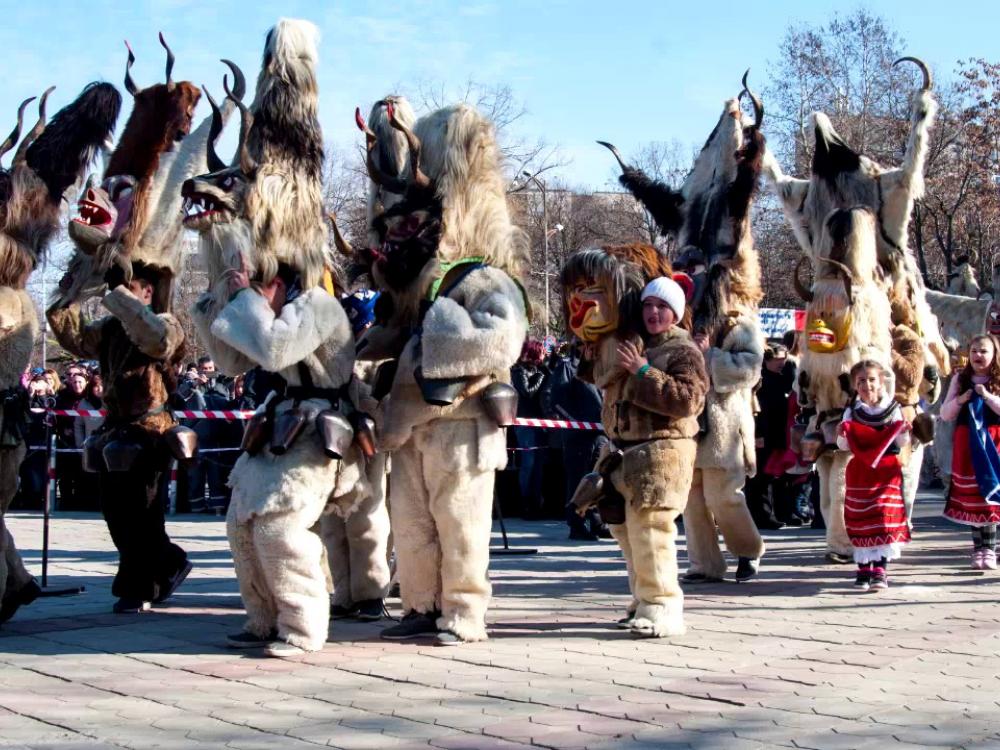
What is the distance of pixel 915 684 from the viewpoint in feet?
17.7

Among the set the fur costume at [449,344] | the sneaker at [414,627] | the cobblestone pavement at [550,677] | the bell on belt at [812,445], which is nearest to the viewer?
the cobblestone pavement at [550,677]

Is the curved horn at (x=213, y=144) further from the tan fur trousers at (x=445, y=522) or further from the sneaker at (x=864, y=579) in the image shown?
the sneaker at (x=864, y=579)

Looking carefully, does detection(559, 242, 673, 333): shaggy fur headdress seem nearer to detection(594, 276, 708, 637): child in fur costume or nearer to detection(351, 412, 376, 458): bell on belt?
detection(594, 276, 708, 637): child in fur costume

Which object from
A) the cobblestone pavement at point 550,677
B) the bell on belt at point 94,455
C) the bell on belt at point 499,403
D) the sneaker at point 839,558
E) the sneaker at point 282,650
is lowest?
the cobblestone pavement at point 550,677

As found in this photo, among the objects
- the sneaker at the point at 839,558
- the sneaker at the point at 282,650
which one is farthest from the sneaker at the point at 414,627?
the sneaker at the point at 839,558

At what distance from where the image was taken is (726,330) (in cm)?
843

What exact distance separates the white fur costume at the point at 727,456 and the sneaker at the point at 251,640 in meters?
3.22

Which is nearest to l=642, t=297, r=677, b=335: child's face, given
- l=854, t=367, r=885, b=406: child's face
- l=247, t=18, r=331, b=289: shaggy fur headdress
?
l=247, t=18, r=331, b=289: shaggy fur headdress

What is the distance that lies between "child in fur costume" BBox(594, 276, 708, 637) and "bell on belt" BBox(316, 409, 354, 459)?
1408 mm

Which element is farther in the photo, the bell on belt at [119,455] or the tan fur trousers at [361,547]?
the bell on belt at [119,455]

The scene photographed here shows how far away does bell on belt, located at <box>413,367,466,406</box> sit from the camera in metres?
6.06

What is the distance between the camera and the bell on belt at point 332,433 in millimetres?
5950

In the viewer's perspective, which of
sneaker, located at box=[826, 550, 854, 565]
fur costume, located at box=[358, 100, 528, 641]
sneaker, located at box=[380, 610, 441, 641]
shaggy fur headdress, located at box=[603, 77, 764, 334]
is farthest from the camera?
sneaker, located at box=[826, 550, 854, 565]

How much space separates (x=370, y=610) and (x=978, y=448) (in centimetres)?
457
